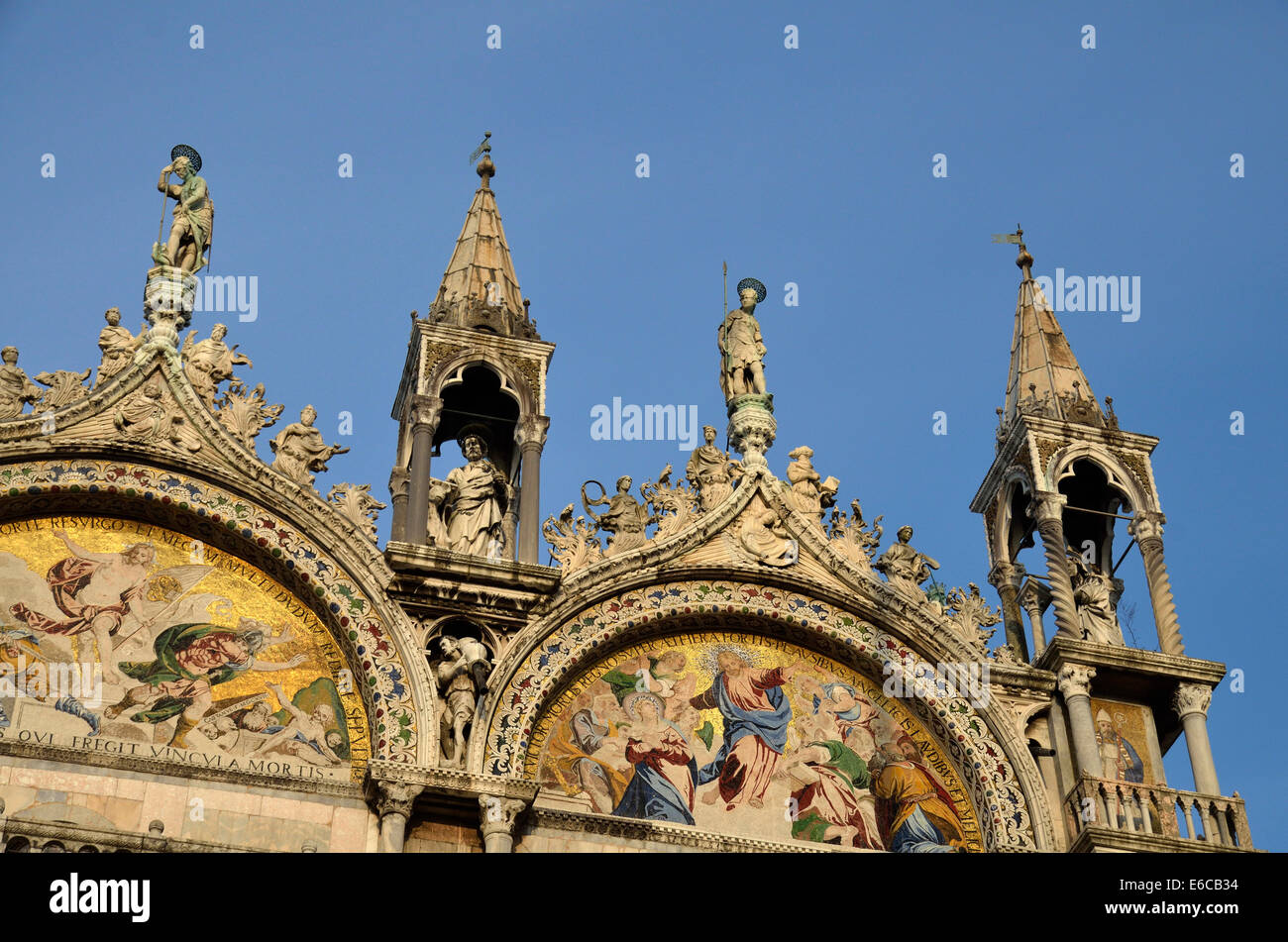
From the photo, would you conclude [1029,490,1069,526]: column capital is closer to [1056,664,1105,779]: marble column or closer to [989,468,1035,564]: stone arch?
[989,468,1035,564]: stone arch

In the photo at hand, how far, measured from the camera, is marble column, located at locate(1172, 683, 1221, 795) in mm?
18438

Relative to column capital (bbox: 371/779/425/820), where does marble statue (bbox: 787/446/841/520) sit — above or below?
above

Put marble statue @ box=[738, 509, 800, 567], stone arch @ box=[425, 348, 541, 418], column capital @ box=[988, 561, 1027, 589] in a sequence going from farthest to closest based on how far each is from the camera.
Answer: column capital @ box=[988, 561, 1027, 589]
stone arch @ box=[425, 348, 541, 418]
marble statue @ box=[738, 509, 800, 567]

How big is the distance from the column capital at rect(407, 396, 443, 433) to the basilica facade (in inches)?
1.4

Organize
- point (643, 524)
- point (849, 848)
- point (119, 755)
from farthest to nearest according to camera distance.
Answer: point (643, 524), point (849, 848), point (119, 755)

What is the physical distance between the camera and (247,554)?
1803 centimetres

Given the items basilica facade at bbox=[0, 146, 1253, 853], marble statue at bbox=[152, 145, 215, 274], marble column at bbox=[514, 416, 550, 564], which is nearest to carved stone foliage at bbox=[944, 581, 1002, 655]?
basilica facade at bbox=[0, 146, 1253, 853]

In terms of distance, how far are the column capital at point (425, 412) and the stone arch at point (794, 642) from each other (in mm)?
2117

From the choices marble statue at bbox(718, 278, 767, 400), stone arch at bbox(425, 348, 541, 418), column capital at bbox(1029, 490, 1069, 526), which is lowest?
column capital at bbox(1029, 490, 1069, 526)

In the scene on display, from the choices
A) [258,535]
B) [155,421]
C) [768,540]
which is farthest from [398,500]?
[768,540]

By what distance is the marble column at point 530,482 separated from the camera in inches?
731
